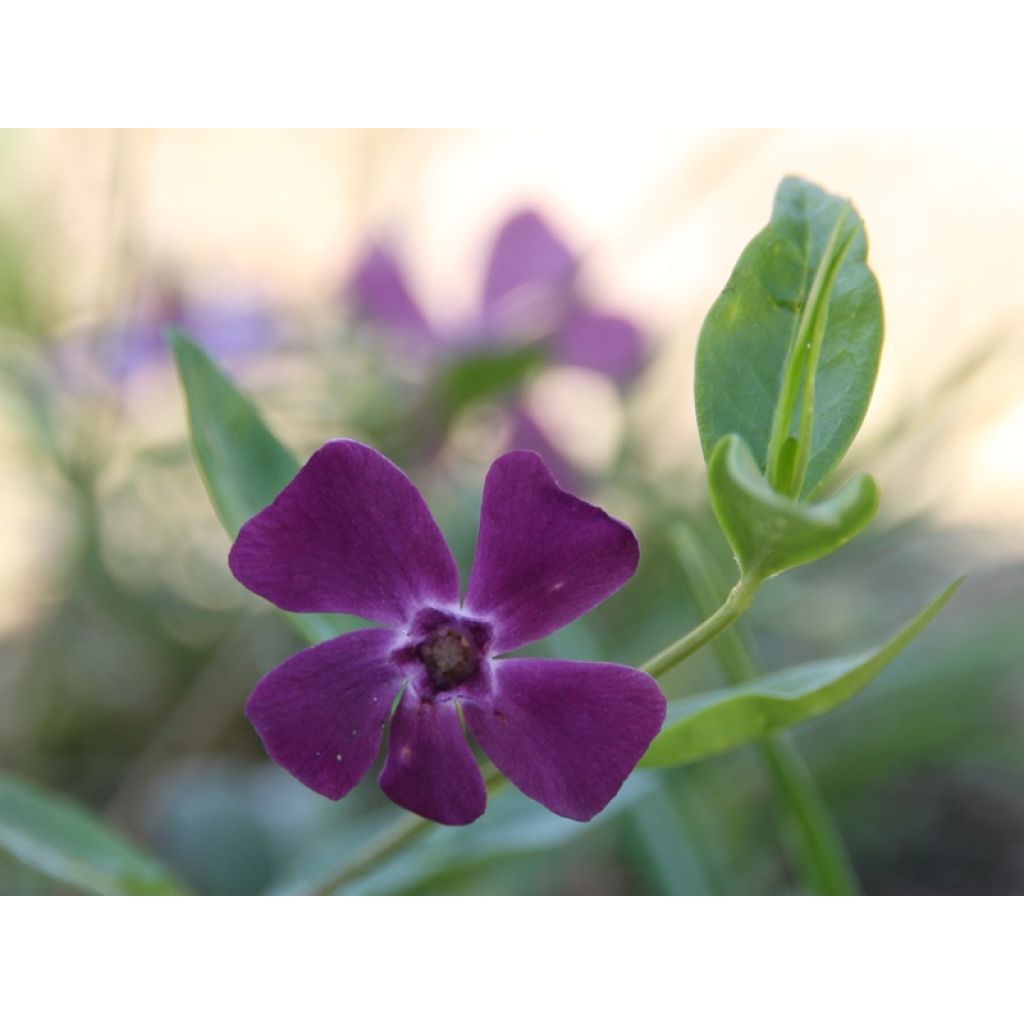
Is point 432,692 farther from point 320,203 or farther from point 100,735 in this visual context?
point 320,203

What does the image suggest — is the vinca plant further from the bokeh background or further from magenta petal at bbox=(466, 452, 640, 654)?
the bokeh background

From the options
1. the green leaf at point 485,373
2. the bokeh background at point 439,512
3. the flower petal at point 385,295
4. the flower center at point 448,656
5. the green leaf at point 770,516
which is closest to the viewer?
the green leaf at point 770,516

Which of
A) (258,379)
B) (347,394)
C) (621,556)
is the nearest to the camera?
(621,556)

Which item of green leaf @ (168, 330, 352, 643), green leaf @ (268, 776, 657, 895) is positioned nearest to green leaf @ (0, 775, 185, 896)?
green leaf @ (268, 776, 657, 895)

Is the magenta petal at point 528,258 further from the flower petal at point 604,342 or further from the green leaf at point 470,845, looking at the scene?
the green leaf at point 470,845

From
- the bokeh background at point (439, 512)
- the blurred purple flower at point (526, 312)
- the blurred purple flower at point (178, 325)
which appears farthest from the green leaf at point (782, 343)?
the blurred purple flower at point (178, 325)

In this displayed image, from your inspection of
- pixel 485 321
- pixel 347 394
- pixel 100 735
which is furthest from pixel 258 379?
pixel 100 735
